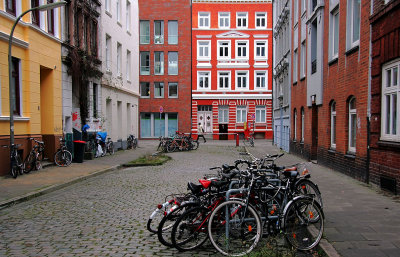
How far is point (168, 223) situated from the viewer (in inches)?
211

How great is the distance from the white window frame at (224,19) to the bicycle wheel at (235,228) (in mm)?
43861

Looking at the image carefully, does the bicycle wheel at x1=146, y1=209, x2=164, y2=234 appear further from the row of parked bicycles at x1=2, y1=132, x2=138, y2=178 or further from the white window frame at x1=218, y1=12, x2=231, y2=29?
the white window frame at x1=218, y1=12, x2=231, y2=29

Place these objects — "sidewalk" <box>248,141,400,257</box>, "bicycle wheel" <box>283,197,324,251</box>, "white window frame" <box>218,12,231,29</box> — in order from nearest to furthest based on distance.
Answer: "sidewalk" <box>248,141,400,257</box>, "bicycle wheel" <box>283,197,324,251</box>, "white window frame" <box>218,12,231,29</box>

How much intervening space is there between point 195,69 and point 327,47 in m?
32.3

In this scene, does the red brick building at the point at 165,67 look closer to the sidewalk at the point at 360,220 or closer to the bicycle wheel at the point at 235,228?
the sidewalk at the point at 360,220

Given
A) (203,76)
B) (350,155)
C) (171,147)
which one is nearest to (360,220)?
(350,155)

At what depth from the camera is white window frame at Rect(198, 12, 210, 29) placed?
46.3 meters

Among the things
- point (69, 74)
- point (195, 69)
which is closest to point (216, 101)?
point (195, 69)

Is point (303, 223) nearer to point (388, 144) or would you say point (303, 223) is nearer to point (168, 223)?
point (168, 223)

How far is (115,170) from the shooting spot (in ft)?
49.7

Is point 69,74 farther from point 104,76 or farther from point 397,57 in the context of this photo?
point 397,57

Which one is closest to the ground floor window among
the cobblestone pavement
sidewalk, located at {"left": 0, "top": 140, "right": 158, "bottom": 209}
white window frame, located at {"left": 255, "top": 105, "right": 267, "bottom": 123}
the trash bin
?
white window frame, located at {"left": 255, "top": 105, "right": 267, "bottom": 123}

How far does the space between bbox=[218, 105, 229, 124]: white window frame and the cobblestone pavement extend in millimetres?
35061

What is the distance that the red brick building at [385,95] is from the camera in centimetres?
840
